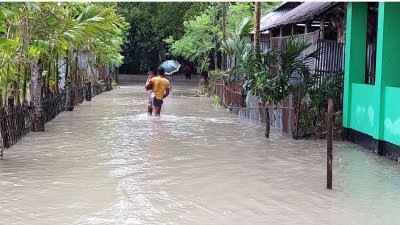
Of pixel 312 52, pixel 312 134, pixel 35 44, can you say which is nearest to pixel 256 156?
pixel 312 134

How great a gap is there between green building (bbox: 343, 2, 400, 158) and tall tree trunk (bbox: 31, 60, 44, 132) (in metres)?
7.68

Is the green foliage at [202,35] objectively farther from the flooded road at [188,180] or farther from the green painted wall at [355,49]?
the green painted wall at [355,49]

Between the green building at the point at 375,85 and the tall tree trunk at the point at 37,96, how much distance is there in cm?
768

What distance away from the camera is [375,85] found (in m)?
11.8

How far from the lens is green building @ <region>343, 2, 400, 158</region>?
11.1 m

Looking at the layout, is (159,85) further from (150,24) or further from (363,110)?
(150,24)

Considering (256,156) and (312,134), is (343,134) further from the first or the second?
(256,156)

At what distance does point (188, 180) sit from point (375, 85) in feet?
16.8

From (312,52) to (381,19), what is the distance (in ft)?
10.8

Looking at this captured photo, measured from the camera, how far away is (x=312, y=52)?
47.6 feet

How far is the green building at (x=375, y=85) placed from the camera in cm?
1109

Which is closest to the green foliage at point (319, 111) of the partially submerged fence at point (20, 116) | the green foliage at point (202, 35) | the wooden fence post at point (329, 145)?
the wooden fence post at point (329, 145)

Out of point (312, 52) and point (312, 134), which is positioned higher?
point (312, 52)

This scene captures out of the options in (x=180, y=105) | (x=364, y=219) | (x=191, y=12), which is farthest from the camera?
(x=191, y=12)
